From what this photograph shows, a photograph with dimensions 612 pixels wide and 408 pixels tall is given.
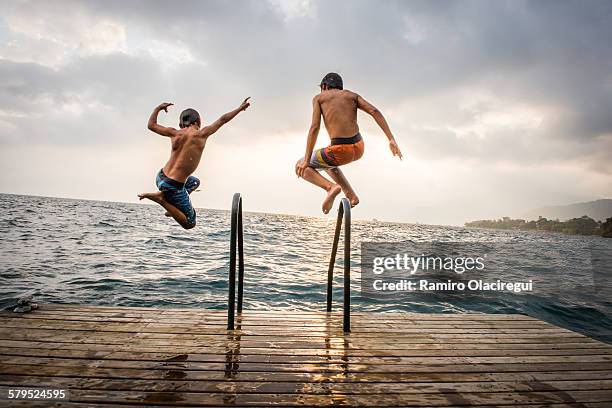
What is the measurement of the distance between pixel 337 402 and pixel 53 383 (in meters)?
2.28

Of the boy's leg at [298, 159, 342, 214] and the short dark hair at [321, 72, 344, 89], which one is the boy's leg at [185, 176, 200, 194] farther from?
the short dark hair at [321, 72, 344, 89]

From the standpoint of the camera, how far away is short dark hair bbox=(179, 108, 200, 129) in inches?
193

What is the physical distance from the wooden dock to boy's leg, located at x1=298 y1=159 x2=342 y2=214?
1.62 metres

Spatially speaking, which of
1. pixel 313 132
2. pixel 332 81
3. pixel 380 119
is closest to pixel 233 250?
pixel 313 132

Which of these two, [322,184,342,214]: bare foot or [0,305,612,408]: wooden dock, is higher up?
[322,184,342,214]: bare foot

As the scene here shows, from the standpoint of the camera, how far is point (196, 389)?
274cm

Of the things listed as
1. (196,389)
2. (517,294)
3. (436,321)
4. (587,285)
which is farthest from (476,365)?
(587,285)

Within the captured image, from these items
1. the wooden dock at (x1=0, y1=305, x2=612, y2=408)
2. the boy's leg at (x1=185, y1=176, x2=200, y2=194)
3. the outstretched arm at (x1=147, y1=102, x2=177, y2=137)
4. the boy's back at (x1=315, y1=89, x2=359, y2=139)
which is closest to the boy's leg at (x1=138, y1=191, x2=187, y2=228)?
the boy's leg at (x1=185, y1=176, x2=200, y2=194)

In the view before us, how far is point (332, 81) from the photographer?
487cm

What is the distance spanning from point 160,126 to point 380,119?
9.80 ft

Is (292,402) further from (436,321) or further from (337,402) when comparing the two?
(436,321)

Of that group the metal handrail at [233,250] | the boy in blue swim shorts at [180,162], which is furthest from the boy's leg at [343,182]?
the boy in blue swim shorts at [180,162]

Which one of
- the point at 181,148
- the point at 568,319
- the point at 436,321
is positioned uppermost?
the point at 181,148

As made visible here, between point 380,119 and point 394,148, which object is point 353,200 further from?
point 380,119
